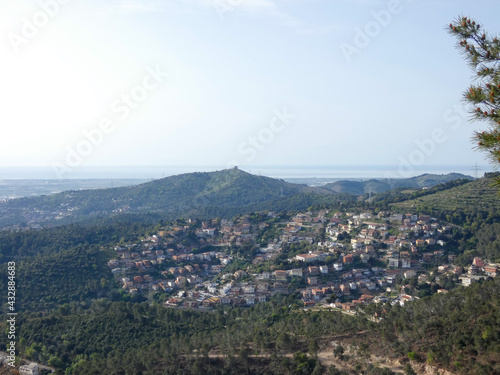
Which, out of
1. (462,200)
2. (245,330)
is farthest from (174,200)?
(245,330)

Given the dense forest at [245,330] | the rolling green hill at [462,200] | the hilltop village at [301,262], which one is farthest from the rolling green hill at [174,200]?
the dense forest at [245,330]

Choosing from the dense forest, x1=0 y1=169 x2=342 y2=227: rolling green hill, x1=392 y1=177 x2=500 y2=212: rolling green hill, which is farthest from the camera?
x1=0 y1=169 x2=342 y2=227: rolling green hill

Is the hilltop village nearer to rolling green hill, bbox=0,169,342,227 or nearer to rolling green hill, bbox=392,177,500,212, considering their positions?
rolling green hill, bbox=392,177,500,212

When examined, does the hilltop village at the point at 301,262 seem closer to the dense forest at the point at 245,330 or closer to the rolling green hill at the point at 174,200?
the dense forest at the point at 245,330

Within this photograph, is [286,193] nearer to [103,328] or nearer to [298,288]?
[298,288]

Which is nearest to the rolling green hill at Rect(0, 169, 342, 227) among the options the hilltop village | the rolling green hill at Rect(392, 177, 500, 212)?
the hilltop village

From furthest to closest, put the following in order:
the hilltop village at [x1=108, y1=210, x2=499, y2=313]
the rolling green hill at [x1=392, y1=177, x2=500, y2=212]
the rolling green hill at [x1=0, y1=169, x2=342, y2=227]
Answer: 1. the rolling green hill at [x1=0, y1=169, x2=342, y2=227]
2. the rolling green hill at [x1=392, y1=177, x2=500, y2=212]
3. the hilltop village at [x1=108, y1=210, x2=499, y2=313]

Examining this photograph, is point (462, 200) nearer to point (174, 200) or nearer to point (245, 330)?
point (245, 330)

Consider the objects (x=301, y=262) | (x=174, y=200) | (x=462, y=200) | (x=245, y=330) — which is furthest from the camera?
(x=174, y=200)

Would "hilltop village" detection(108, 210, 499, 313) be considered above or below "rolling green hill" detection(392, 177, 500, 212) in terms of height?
below
